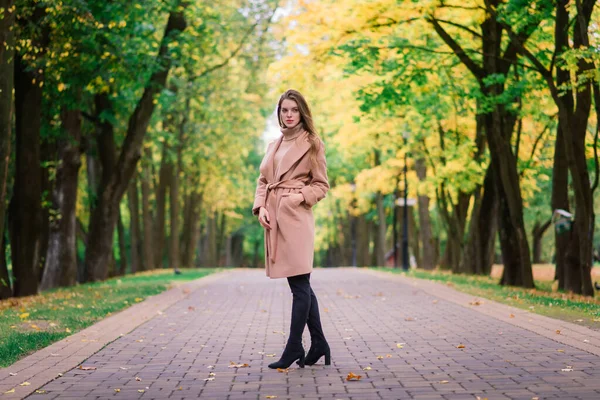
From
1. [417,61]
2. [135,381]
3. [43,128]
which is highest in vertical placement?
[417,61]

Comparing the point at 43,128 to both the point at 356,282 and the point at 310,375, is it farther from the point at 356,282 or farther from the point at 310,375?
the point at 310,375

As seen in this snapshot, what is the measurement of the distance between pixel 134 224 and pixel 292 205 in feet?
96.4

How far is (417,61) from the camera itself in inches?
770

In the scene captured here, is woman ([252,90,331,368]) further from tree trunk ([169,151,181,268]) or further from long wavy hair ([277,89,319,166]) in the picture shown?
tree trunk ([169,151,181,268])

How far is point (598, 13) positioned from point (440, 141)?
1191 cm

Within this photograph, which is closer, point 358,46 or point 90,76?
point 90,76

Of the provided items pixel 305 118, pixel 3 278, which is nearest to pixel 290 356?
pixel 305 118

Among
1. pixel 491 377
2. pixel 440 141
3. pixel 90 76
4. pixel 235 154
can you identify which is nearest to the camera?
pixel 491 377

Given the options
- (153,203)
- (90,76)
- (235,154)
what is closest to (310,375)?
(90,76)

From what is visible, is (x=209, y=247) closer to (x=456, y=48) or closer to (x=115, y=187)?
(x=115, y=187)

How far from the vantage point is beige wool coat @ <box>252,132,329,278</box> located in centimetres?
728

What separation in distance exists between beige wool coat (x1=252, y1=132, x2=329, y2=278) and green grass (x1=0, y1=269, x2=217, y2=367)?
2.40 meters

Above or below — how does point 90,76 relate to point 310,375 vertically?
above

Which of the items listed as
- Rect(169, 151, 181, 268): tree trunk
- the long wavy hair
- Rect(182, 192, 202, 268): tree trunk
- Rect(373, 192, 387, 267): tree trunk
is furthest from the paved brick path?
Rect(373, 192, 387, 267): tree trunk
